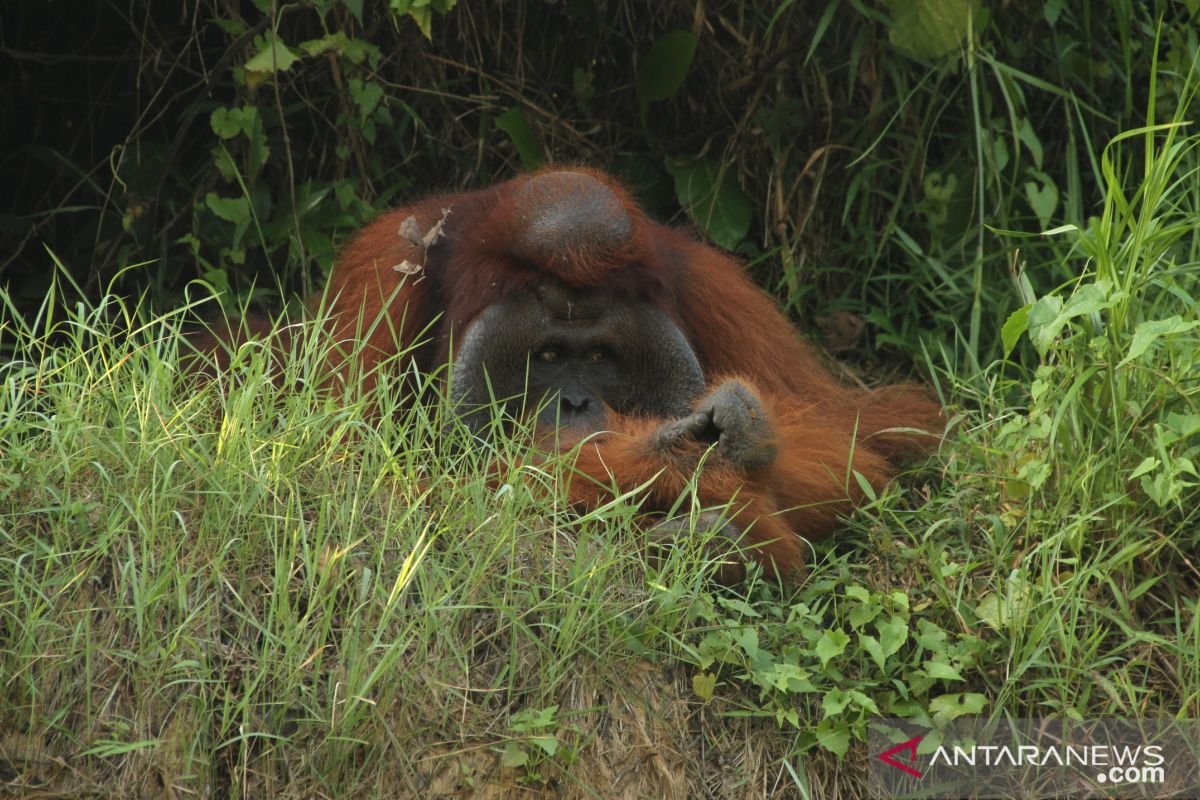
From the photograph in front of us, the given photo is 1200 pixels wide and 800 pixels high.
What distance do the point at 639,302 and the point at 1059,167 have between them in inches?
72.7

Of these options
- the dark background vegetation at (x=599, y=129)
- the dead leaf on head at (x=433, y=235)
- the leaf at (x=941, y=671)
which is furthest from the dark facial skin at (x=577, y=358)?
the dark background vegetation at (x=599, y=129)

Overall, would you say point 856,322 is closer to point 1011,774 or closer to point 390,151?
point 390,151

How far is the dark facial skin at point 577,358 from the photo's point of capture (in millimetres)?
3086

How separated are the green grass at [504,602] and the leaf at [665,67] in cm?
165

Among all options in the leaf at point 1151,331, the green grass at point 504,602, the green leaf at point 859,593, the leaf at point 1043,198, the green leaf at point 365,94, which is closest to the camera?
the green grass at point 504,602

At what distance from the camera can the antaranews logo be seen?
2.48 meters

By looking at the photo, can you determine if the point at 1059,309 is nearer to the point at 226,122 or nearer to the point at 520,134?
the point at 520,134

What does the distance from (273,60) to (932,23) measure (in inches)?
65.8

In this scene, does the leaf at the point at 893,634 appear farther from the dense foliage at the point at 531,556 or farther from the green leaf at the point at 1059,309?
the green leaf at the point at 1059,309

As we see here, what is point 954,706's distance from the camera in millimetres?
2541

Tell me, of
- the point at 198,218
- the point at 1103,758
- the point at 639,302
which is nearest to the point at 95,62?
the point at 198,218

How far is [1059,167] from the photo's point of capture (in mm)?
4434

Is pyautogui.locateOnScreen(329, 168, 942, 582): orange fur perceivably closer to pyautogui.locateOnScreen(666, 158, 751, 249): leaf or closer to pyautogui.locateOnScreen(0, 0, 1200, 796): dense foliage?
pyautogui.locateOnScreen(0, 0, 1200, 796): dense foliage

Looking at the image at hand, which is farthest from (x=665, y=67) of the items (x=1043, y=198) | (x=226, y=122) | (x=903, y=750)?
(x=903, y=750)
